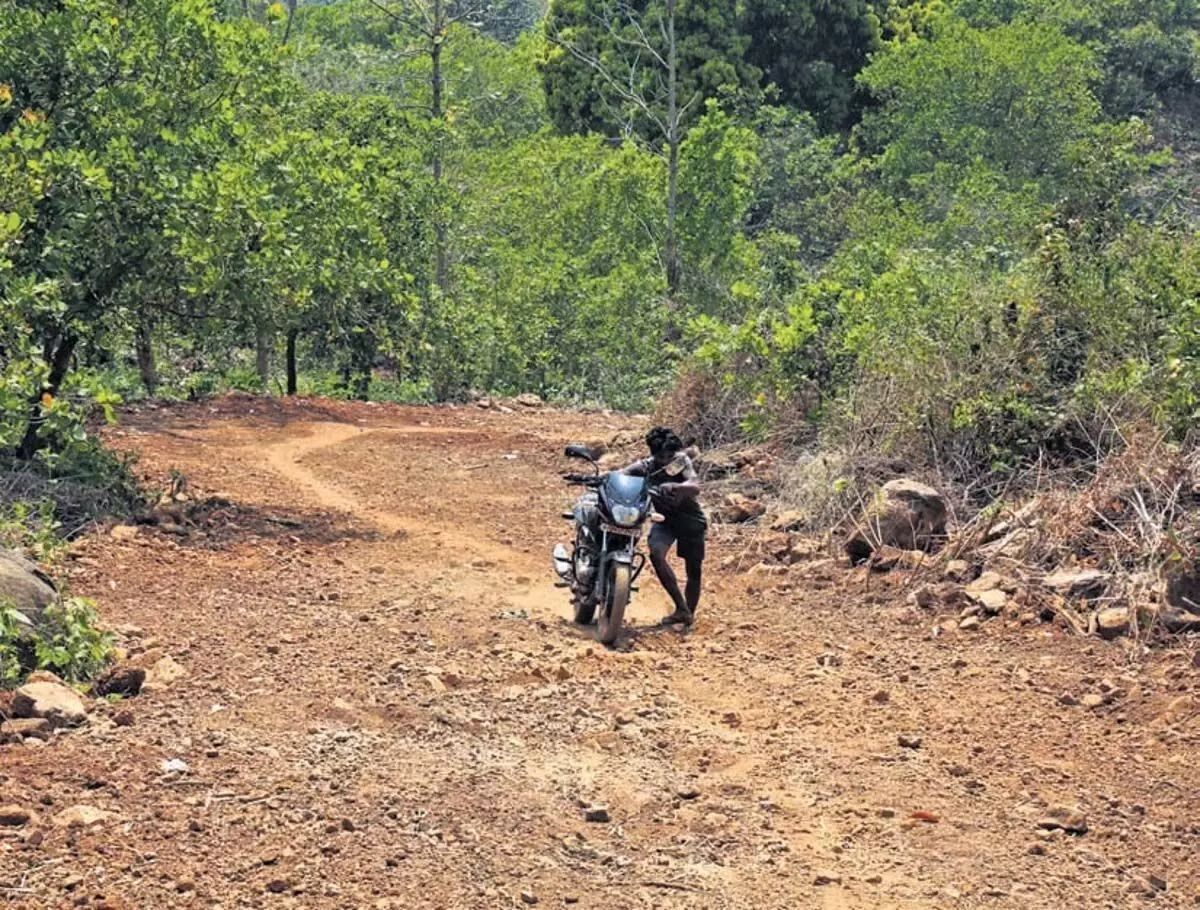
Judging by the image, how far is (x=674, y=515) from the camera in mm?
7977

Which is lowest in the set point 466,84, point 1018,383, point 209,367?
point 209,367

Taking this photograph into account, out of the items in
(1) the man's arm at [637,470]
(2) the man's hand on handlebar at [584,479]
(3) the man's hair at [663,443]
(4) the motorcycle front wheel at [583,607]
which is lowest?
(4) the motorcycle front wheel at [583,607]

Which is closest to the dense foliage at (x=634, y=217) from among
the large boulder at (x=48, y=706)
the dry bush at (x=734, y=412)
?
the dry bush at (x=734, y=412)

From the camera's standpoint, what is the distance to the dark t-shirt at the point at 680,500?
306 inches

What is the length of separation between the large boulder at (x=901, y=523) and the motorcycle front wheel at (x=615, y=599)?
7.95ft

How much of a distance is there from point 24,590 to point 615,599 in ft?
9.73

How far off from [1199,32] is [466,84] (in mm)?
22365

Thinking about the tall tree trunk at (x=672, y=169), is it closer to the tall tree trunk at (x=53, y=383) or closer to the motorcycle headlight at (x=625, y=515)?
the tall tree trunk at (x=53, y=383)

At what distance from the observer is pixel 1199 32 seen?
40.3 metres

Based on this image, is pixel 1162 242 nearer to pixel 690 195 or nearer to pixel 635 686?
pixel 635 686

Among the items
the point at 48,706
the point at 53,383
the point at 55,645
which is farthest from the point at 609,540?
the point at 53,383

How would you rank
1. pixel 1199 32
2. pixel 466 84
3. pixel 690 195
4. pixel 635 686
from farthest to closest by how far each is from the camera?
1. pixel 466 84
2. pixel 1199 32
3. pixel 690 195
4. pixel 635 686

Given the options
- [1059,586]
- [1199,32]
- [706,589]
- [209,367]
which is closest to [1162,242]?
[1059,586]

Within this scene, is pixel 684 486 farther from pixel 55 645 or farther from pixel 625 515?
pixel 55 645
